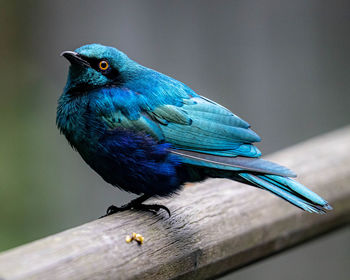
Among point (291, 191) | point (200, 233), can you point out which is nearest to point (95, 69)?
point (200, 233)

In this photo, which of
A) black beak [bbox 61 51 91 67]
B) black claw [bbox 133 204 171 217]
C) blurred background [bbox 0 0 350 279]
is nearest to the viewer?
black claw [bbox 133 204 171 217]

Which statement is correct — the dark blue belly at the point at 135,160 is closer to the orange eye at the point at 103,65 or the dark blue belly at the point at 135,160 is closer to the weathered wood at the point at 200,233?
the weathered wood at the point at 200,233

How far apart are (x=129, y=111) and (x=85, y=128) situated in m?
0.23

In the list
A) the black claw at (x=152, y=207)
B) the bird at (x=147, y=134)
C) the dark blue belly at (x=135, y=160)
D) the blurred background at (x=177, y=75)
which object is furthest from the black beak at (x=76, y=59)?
the blurred background at (x=177, y=75)

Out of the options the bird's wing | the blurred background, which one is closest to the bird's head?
the bird's wing

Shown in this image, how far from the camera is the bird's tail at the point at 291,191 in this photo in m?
2.52

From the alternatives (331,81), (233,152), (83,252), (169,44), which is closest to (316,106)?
(331,81)

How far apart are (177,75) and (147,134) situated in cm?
236

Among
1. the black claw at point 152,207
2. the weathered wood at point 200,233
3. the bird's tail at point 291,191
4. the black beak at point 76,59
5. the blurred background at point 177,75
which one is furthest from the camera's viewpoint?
the blurred background at point 177,75

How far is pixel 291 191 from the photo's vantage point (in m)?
2.61

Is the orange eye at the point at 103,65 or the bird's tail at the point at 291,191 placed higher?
the orange eye at the point at 103,65

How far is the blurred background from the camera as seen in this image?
492 centimetres

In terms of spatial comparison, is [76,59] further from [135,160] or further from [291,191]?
[291,191]

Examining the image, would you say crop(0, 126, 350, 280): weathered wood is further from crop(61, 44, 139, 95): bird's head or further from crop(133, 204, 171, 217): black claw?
crop(61, 44, 139, 95): bird's head
